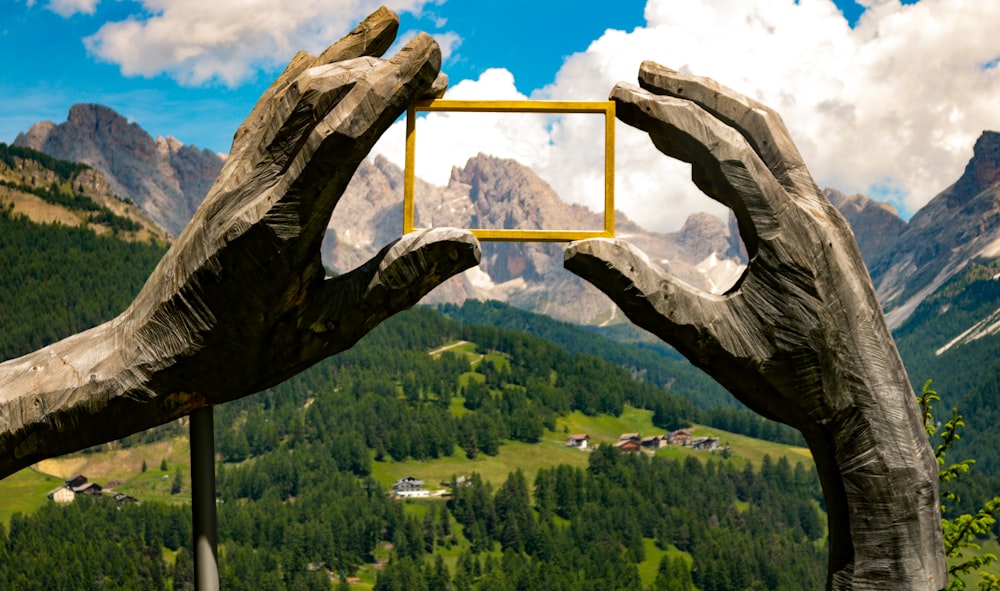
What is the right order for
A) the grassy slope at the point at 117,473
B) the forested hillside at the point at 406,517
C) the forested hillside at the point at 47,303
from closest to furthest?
the forested hillside at the point at 406,517 < the grassy slope at the point at 117,473 < the forested hillside at the point at 47,303

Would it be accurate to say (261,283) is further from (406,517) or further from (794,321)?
(406,517)

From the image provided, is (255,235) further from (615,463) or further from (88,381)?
(615,463)

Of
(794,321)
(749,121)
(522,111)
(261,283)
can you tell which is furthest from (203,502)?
(749,121)

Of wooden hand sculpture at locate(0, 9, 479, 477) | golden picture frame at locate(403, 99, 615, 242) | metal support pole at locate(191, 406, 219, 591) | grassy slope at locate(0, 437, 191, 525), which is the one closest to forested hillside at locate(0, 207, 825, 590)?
grassy slope at locate(0, 437, 191, 525)

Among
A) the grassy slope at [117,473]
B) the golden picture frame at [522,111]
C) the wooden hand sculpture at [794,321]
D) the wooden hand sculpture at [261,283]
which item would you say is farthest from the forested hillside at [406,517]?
the wooden hand sculpture at [794,321]

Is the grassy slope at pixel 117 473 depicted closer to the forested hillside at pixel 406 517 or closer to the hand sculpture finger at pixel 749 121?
the forested hillside at pixel 406 517
